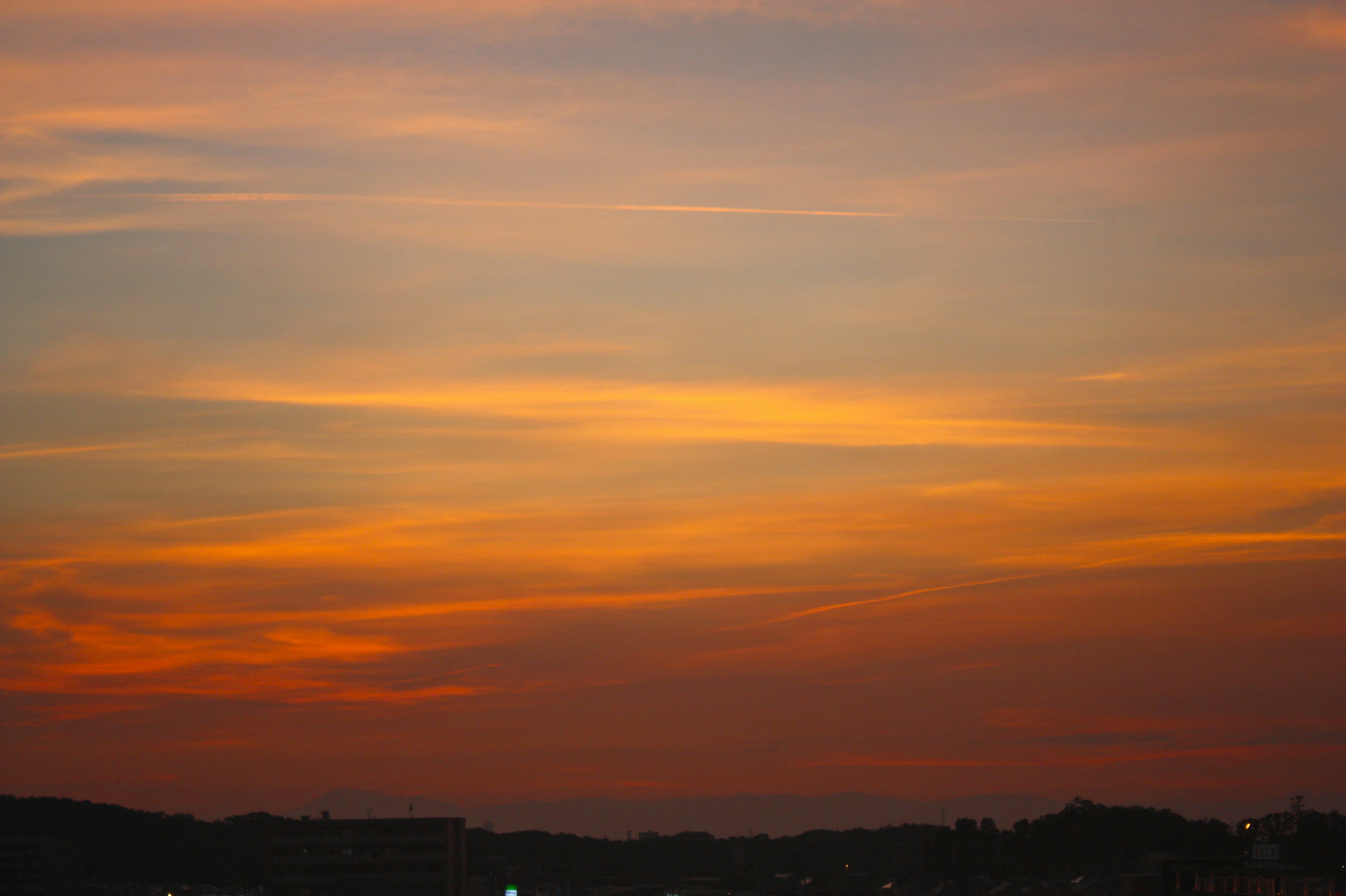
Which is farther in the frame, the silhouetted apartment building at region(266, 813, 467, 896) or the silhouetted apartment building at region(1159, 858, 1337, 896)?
the silhouetted apartment building at region(266, 813, 467, 896)

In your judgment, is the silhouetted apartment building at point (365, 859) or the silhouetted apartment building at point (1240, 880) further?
the silhouetted apartment building at point (365, 859)

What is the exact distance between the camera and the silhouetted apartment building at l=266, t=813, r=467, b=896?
→ 186500 millimetres

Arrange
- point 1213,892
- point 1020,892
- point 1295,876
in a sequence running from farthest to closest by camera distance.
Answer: point 1020,892 → point 1213,892 → point 1295,876

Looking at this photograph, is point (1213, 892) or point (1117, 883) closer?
point (1213, 892)

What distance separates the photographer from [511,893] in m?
157

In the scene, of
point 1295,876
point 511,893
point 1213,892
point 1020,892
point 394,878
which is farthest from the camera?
point 1020,892

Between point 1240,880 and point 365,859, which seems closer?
point 1240,880

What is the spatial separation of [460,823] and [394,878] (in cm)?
1211

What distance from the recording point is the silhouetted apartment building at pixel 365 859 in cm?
18650

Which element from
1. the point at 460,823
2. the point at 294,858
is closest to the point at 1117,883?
the point at 460,823

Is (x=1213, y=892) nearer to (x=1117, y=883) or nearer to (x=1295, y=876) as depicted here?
(x=1295, y=876)

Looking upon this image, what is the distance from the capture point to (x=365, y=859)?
187375mm

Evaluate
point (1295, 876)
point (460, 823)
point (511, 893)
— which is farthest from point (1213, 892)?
point (460, 823)

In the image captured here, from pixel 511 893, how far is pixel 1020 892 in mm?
76896
